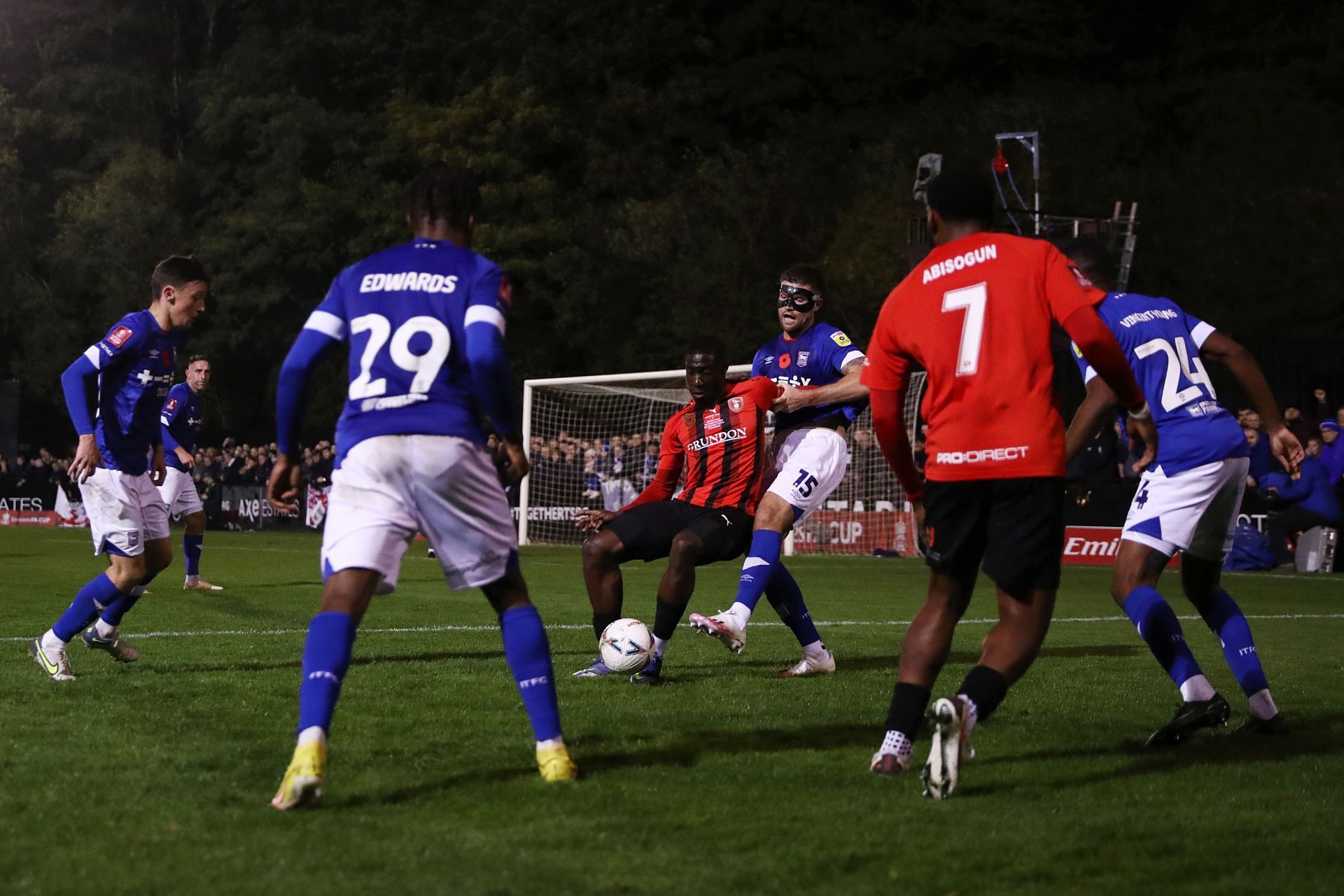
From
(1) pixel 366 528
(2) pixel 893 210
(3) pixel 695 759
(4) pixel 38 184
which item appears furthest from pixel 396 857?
(4) pixel 38 184

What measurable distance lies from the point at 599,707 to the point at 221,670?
94.3 inches

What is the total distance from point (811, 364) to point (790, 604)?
135 cm

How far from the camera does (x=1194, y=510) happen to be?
667cm

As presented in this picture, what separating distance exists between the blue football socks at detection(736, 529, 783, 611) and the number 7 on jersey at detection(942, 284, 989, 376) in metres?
3.30

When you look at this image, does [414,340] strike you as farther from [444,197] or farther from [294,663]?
[294,663]

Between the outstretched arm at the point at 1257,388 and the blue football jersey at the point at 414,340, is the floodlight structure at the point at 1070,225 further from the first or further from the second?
the blue football jersey at the point at 414,340

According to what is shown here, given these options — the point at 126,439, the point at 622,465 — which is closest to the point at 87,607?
the point at 126,439

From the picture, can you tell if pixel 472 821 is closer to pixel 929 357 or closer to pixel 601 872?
pixel 601 872

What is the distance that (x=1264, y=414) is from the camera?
6.66 m

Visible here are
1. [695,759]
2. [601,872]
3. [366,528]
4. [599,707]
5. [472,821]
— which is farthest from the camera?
[599,707]

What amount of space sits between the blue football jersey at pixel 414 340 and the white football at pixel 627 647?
9.64ft

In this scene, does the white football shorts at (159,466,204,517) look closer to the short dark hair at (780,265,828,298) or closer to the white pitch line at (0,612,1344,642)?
the white pitch line at (0,612,1344,642)

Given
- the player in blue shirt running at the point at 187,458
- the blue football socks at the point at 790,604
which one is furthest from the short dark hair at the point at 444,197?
the player in blue shirt running at the point at 187,458

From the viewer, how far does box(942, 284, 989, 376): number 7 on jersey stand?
535 centimetres
